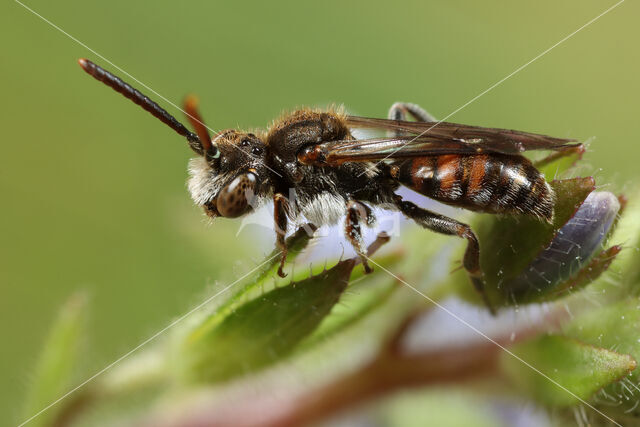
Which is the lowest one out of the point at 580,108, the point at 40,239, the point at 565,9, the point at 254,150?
the point at 580,108

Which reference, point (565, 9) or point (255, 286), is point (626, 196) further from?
point (565, 9)

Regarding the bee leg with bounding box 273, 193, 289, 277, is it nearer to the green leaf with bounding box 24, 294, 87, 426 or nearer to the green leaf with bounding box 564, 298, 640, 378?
the green leaf with bounding box 24, 294, 87, 426

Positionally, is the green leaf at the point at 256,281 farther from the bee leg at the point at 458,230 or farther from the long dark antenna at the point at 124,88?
the long dark antenna at the point at 124,88

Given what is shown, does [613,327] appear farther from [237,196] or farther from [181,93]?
[181,93]

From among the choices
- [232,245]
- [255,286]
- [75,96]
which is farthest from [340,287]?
[75,96]

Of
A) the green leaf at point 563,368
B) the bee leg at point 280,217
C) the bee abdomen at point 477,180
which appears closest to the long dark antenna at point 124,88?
the bee leg at point 280,217

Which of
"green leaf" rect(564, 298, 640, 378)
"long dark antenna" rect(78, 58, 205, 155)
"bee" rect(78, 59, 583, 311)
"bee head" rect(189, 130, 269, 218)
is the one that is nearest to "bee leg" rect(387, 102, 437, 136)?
"bee" rect(78, 59, 583, 311)

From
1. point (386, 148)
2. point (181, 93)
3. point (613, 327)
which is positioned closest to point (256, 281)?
point (386, 148)
